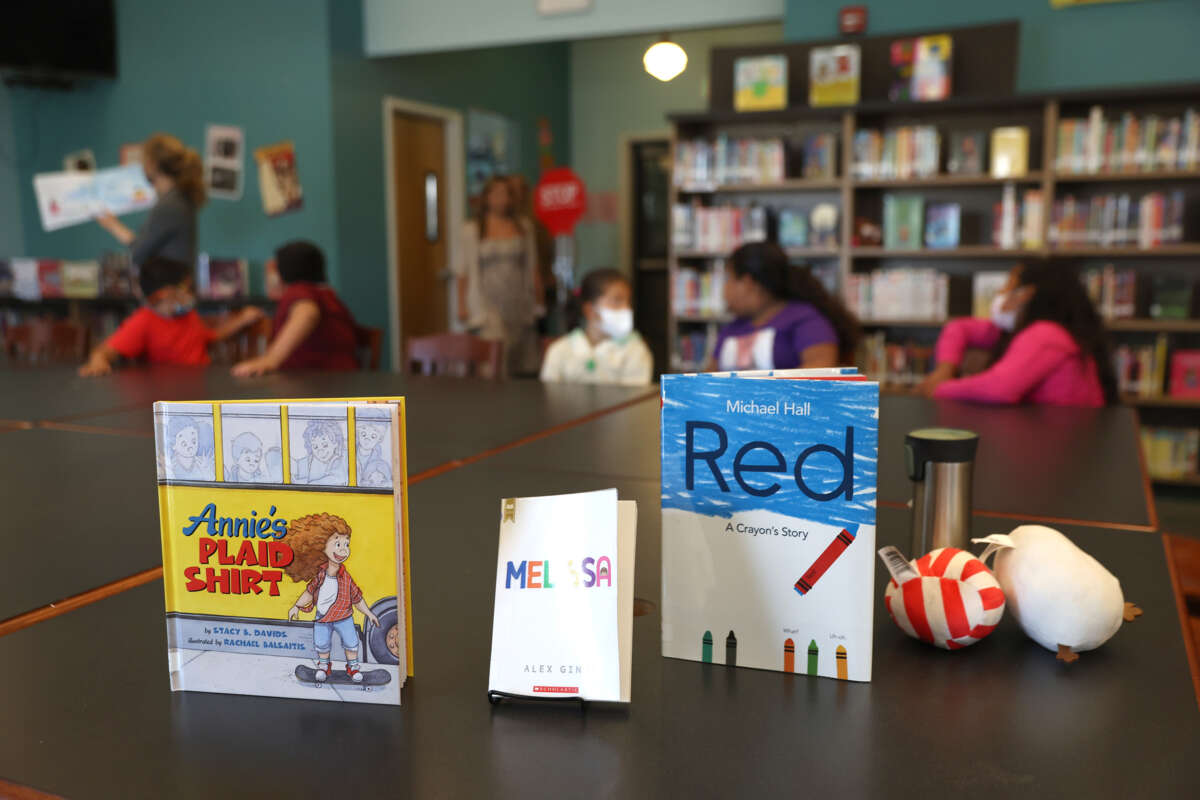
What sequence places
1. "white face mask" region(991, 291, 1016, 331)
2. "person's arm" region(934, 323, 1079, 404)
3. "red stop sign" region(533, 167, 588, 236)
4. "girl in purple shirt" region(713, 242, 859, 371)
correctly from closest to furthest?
"person's arm" region(934, 323, 1079, 404) → "white face mask" region(991, 291, 1016, 331) → "girl in purple shirt" region(713, 242, 859, 371) → "red stop sign" region(533, 167, 588, 236)

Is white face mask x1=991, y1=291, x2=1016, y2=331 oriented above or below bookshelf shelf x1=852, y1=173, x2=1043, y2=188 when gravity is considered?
below

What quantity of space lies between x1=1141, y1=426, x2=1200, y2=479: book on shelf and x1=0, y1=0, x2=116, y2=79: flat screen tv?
6.39 meters

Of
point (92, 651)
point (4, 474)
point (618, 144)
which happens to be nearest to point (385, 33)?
point (618, 144)

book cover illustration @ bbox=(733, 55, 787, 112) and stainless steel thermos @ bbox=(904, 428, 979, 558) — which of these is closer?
stainless steel thermos @ bbox=(904, 428, 979, 558)

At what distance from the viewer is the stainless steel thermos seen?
0.94 metres

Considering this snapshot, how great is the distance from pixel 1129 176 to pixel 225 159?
4972 millimetres

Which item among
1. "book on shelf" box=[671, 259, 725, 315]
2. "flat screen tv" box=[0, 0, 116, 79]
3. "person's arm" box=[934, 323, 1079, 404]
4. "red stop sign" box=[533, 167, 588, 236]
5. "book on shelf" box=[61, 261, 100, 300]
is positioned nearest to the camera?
"person's arm" box=[934, 323, 1079, 404]

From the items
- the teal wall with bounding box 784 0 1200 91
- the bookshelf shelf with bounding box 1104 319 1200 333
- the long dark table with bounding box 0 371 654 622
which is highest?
the teal wall with bounding box 784 0 1200 91

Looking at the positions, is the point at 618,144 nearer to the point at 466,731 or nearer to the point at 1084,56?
the point at 1084,56

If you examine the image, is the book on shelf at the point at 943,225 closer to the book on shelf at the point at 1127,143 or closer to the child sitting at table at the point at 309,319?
the book on shelf at the point at 1127,143

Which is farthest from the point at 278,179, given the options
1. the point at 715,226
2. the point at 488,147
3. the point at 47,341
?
the point at 715,226

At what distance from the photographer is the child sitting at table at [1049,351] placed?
243 centimetres

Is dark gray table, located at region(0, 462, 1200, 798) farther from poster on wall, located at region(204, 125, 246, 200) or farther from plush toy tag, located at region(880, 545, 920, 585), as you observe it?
poster on wall, located at region(204, 125, 246, 200)

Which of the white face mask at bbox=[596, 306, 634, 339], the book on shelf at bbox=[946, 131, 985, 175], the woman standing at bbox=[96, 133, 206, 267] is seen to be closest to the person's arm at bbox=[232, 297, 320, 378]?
the white face mask at bbox=[596, 306, 634, 339]
